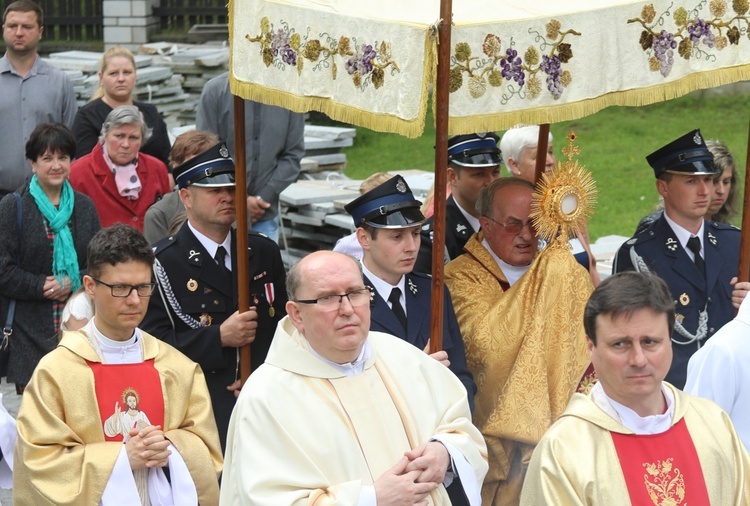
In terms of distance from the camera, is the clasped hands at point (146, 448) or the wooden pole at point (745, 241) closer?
the clasped hands at point (146, 448)

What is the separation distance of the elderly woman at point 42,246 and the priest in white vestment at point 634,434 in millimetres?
3411

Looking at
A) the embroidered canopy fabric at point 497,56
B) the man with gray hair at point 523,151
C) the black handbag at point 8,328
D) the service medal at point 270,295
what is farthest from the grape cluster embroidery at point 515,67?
the black handbag at point 8,328

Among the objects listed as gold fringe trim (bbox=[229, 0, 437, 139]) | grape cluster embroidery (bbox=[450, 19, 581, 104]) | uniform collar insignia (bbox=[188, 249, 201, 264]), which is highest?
grape cluster embroidery (bbox=[450, 19, 581, 104])

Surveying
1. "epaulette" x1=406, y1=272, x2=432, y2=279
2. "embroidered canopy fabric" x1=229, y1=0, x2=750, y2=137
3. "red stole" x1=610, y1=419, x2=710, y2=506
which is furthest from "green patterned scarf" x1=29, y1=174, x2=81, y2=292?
"red stole" x1=610, y1=419, x2=710, y2=506

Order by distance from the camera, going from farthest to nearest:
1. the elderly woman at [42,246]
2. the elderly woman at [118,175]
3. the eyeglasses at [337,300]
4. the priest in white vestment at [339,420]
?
the elderly woman at [118,175] → the elderly woman at [42,246] → the eyeglasses at [337,300] → the priest in white vestment at [339,420]

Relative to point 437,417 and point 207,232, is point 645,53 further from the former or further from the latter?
point 207,232

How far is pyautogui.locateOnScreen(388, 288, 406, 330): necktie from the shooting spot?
5249 mm

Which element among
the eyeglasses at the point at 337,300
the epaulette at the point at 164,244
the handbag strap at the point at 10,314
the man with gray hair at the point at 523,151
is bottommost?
the handbag strap at the point at 10,314

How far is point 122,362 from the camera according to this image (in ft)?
15.6

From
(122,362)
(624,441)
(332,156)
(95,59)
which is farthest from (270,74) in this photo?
(95,59)

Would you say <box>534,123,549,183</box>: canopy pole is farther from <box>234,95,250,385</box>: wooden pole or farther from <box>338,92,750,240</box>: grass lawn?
<box>338,92,750,240</box>: grass lawn

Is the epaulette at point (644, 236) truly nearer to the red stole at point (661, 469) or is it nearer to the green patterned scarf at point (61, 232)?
the red stole at point (661, 469)

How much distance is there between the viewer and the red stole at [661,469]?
3.77 m

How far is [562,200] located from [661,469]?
1.81m
